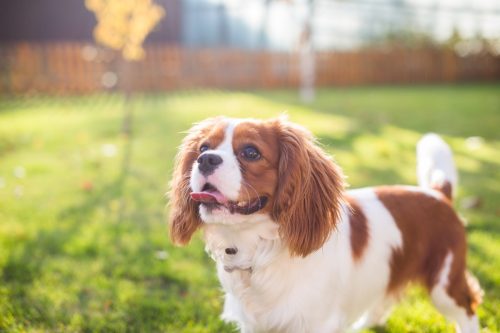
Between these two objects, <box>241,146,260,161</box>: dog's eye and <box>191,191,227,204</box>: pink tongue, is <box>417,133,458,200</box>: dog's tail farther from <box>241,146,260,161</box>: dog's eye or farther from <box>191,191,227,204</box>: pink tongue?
<box>191,191,227,204</box>: pink tongue

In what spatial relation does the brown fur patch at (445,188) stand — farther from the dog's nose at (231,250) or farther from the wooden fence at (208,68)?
the wooden fence at (208,68)

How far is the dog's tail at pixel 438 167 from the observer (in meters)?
3.15

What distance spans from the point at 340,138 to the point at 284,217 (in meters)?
5.99

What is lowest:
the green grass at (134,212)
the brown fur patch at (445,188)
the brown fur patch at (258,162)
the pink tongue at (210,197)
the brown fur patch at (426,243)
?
the green grass at (134,212)

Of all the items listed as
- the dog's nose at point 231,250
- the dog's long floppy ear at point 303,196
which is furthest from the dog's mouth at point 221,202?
the dog's nose at point 231,250

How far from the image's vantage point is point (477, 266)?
3832 millimetres

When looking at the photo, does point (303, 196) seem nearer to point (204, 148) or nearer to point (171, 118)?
point (204, 148)

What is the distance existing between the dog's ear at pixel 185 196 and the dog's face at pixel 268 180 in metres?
0.06

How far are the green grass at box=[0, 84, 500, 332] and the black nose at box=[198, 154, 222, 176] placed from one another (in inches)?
49.5

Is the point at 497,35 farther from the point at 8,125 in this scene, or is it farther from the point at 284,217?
the point at 284,217

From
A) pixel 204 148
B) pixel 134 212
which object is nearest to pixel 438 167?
pixel 204 148

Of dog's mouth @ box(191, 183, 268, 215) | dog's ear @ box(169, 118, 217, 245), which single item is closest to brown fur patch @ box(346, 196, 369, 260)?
dog's mouth @ box(191, 183, 268, 215)

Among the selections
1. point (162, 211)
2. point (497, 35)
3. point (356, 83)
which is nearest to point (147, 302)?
point (162, 211)

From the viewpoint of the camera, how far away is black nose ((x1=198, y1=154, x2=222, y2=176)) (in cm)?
229
